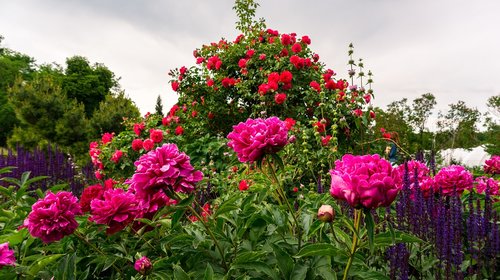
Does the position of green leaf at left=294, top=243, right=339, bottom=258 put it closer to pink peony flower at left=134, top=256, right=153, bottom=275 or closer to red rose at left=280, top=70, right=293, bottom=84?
pink peony flower at left=134, top=256, right=153, bottom=275

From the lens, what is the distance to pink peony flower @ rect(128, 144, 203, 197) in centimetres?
120

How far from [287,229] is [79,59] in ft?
111

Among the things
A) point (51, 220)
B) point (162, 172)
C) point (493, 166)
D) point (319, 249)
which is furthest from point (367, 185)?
point (493, 166)

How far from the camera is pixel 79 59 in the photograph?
1252 inches

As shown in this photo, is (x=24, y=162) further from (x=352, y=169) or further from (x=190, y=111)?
(x=352, y=169)

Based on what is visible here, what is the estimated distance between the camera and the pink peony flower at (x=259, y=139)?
51.0 inches

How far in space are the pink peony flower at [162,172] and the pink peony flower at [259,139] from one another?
0.63 feet

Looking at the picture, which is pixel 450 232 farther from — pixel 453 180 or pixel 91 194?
pixel 91 194

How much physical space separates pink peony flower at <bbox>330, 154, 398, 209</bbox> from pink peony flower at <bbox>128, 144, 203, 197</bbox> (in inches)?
18.4

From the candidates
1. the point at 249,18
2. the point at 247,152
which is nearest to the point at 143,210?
the point at 247,152

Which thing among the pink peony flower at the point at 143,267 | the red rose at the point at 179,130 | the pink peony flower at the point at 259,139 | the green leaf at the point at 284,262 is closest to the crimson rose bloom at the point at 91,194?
the pink peony flower at the point at 143,267

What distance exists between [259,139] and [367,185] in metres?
0.41

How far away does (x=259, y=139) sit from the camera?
1.30 metres

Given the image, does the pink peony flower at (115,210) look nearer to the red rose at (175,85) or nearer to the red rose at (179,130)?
the red rose at (179,130)
